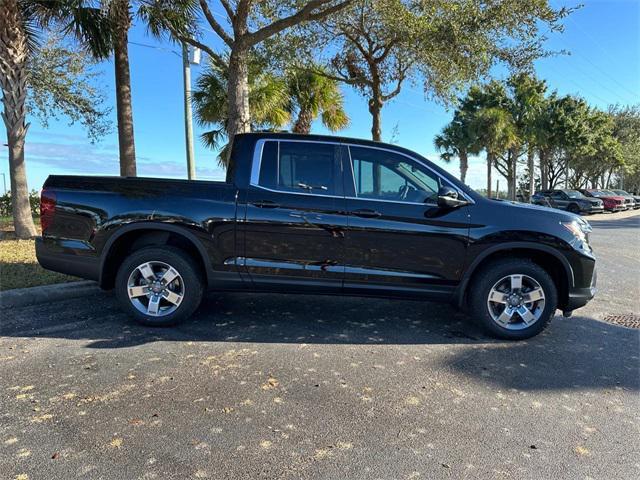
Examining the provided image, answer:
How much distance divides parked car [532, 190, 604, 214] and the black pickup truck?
26032mm

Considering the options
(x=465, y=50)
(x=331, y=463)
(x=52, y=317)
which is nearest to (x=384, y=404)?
(x=331, y=463)

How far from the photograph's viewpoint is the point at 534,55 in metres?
10.3

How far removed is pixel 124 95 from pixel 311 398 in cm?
884

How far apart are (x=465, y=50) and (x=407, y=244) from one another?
286 inches

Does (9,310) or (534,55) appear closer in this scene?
(9,310)

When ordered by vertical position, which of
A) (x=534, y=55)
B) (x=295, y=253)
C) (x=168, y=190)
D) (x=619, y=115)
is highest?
(x=619, y=115)

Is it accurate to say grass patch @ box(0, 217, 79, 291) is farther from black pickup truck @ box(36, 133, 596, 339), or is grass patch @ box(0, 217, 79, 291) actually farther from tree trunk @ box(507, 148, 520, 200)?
tree trunk @ box(507, 148, 520, 200)

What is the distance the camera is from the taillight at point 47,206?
4586mm

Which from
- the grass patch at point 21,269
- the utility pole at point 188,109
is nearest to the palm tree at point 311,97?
the utility pole at point 188,109

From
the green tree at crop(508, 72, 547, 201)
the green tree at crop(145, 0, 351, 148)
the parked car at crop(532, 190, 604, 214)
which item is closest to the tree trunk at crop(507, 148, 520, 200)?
the green tree at crop(508, 72, 547, 201)

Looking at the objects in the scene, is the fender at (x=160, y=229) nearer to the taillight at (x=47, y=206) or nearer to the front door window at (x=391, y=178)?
the taillight at (x=47, y=206)

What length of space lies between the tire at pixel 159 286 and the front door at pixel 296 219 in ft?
1.91

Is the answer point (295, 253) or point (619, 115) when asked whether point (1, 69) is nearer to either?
point (295, 253)

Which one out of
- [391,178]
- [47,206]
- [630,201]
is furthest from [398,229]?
[630,201]
